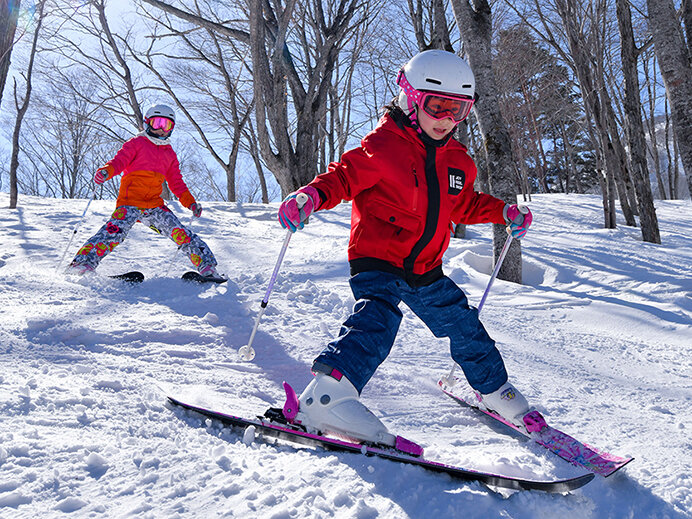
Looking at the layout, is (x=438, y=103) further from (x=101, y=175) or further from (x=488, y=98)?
(x=101, y=175)

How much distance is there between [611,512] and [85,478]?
5.06 ft

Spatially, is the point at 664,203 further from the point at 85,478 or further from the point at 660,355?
the point at 85,478

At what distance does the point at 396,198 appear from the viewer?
1.95 meters

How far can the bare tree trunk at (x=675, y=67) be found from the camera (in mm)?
4270

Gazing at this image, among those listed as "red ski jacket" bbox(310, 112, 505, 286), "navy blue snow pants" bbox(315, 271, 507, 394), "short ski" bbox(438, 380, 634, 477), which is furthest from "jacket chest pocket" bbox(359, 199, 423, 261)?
"short ski" bbox(438, 380, 634, 477)

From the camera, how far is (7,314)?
301 cm

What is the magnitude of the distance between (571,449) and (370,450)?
763 mm

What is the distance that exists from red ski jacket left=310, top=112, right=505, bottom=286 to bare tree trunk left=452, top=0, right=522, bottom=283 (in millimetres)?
3077

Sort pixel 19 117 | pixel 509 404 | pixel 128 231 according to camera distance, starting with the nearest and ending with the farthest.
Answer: pixel 509 404 < pixel 128 231 < pixel 19 117

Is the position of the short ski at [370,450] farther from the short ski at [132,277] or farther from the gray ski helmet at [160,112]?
the gray ski helmet at [160,112]

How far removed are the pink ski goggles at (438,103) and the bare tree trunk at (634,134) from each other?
25.4ft

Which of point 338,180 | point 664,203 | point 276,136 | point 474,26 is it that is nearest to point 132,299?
point 338,180

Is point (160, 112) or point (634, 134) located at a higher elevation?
point (634, 134)

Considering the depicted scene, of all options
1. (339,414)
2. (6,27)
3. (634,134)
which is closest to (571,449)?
(339,414)
